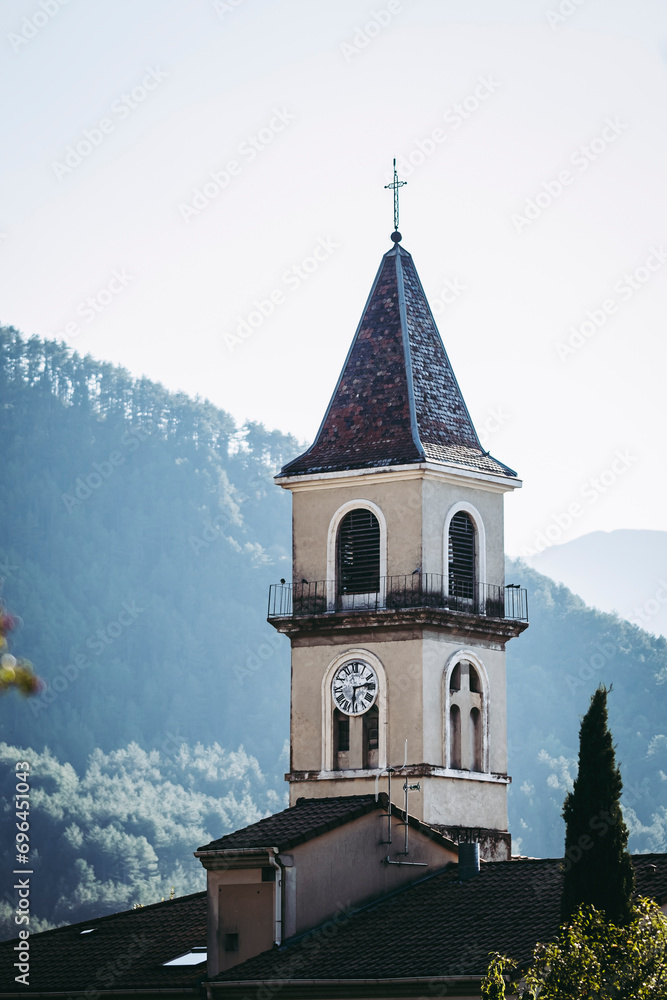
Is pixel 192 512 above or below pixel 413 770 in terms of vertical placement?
above

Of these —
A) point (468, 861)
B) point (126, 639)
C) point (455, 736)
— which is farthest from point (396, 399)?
point (126, 639)

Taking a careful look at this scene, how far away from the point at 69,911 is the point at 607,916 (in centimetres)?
11083

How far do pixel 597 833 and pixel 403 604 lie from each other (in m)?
16.2

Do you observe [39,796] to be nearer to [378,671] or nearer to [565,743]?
[565,743]

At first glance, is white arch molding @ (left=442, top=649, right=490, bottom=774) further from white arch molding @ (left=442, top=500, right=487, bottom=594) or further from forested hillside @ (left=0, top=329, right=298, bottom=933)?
forested hillside @ (left=0, top=329, right=298, bottom=933)

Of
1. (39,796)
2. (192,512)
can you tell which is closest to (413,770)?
(39,796)

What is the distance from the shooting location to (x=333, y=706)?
48.0 meters

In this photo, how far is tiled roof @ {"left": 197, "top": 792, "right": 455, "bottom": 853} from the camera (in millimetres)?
38844

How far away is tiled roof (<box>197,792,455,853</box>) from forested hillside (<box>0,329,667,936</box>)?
8391 centimetres

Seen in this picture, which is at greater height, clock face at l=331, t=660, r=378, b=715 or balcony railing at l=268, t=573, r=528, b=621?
balcony railing at l=268, t=573, r=528, b=621

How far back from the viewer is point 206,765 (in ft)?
559

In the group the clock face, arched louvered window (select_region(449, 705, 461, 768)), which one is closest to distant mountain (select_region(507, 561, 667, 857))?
arched louvered window (select_region(449, 705, 461, 768))

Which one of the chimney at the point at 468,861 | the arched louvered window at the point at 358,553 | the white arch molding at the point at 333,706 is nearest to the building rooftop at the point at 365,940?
the chimney at the point at 468,861

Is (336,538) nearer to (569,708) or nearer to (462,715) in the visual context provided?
(462,715)
